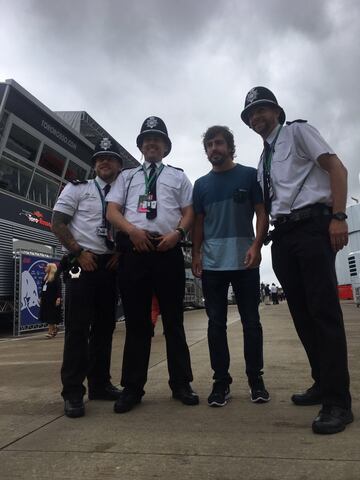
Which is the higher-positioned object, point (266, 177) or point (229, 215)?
point (266, 177)

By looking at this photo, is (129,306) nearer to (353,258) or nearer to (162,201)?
(162,201)

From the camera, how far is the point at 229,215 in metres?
3.57

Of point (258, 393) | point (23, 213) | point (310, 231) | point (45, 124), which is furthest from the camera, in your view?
point (45, 124)

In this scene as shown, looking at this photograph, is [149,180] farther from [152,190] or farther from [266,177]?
[266,177]

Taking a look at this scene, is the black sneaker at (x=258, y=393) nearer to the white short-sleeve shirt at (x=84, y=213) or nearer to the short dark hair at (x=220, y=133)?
the white short-sleeve shirt at (x=84, y=213)

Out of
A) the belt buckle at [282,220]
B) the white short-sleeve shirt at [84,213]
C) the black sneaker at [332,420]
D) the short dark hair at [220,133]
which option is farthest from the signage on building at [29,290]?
the black sneaker at [332,420]

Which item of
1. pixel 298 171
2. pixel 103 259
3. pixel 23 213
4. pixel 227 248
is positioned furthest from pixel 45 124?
pixel 298 171

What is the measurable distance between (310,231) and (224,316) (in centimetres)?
99

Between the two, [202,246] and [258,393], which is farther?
[202,246]

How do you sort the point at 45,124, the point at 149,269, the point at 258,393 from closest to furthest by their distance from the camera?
the point at 258,393 < the point at 149,269 < the point at 45,124

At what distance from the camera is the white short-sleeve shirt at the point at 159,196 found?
11.6 feet

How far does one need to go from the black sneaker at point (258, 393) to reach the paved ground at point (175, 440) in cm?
6

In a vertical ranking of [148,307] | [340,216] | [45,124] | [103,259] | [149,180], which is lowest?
[148,307]

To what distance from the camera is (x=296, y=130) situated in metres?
3.17
